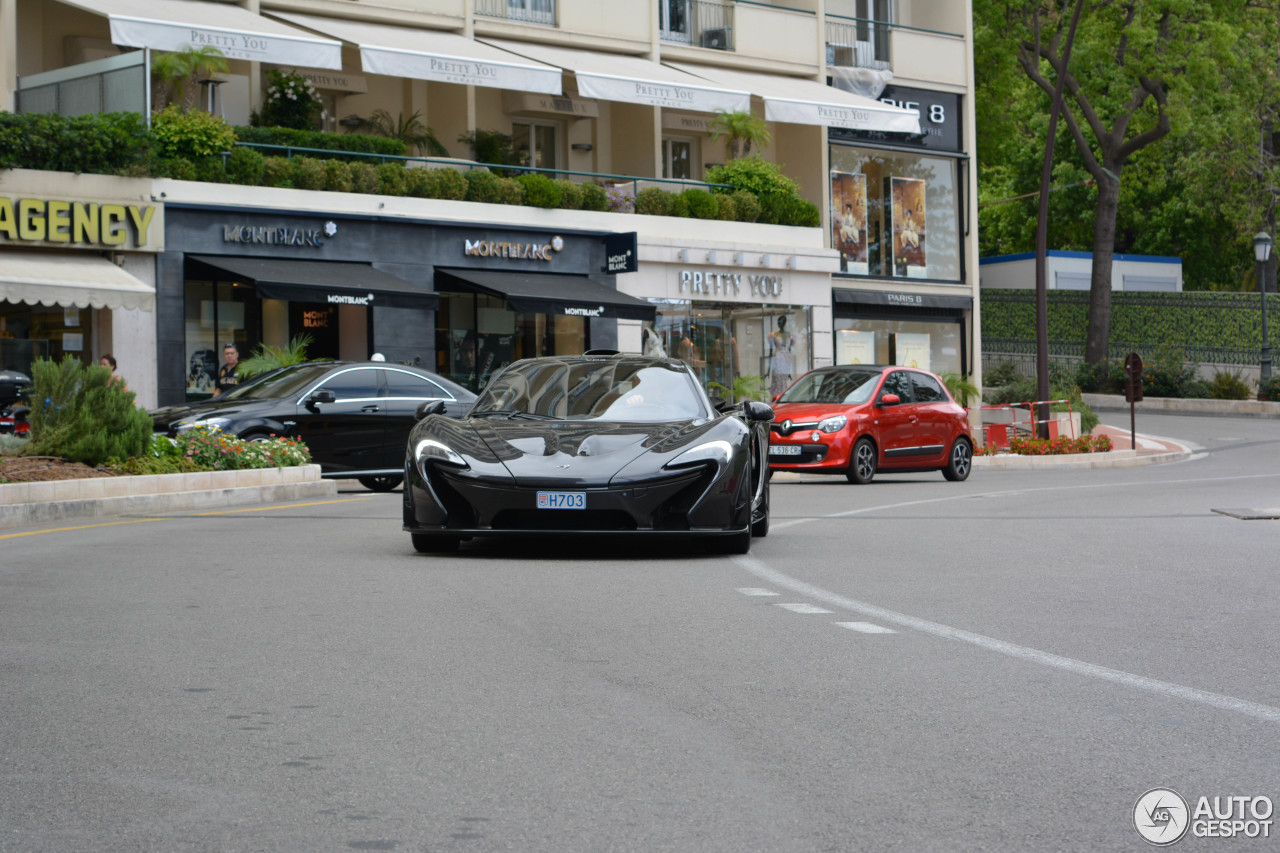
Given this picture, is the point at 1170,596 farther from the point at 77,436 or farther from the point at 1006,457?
the point at 1006,457

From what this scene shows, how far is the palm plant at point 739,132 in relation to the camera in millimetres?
35156

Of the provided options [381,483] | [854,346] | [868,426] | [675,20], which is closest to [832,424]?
[868,426]

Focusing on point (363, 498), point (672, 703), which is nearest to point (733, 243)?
point (363, 498)

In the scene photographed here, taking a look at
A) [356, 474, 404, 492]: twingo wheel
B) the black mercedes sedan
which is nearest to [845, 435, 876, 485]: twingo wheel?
the black mercedes sedan

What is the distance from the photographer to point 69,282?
78.1 feet

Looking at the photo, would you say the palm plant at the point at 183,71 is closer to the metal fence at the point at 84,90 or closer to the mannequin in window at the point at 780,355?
the metal fence at the point at 84,90

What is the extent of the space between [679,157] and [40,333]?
16.6m

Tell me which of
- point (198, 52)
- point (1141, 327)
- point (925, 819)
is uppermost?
point (198, 52)

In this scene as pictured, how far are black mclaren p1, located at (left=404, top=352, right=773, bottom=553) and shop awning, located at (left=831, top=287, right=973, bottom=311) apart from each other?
89.0 ft

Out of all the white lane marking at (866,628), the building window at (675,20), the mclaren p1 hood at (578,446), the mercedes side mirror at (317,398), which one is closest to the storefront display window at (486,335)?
the building window at (675,20)

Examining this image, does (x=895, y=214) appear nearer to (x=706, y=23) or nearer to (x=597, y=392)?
(x=706, y=23)

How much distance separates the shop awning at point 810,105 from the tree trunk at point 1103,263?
55.7 feet

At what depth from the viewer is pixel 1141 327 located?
173 ft

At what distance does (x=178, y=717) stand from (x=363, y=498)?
12981 millimetres
